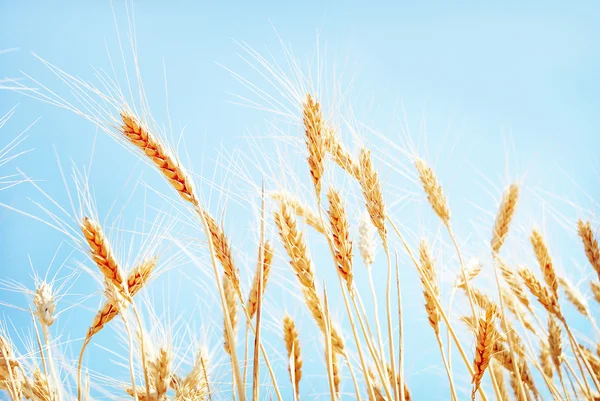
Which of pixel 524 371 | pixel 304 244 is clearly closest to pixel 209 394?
pixel 304 244

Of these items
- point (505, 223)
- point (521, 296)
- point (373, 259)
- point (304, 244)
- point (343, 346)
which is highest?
point (505, 223)

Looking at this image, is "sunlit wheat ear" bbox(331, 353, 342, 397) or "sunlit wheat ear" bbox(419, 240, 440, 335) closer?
"sunlit wheat ear" bbox(419, 240, 440, 335)

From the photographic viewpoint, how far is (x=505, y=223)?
9.00ft

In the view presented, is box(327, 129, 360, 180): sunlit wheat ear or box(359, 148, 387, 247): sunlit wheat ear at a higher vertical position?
box(327, 129, 360, 180): sunlit wheat ear

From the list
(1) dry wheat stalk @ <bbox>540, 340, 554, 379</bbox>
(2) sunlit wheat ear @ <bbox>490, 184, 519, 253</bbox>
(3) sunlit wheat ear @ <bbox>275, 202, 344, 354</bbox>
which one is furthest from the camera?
(1) dry wheat stalk @ <bbox>540, 340, 554, 379</bbox>

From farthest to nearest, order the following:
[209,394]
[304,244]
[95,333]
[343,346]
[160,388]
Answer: [343,346], [209,394], [95,333], [304,244], [160,388]

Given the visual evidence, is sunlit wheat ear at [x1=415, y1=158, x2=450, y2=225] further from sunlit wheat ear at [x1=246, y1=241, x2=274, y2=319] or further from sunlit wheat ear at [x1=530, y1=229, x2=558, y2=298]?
sunlit wheat ear at [x1=246, y1=241, x2=274, y2=319]

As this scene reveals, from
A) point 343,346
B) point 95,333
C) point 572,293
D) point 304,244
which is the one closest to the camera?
point 304,244

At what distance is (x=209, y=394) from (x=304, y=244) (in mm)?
802

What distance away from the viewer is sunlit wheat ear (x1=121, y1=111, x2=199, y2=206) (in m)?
1.48

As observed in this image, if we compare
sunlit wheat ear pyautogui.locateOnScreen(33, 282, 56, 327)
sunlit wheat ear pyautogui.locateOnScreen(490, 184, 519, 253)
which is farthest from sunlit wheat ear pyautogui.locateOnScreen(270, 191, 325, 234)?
sunlit wheat ear pyautogui.locateOnScreen(490, 184, 519, 253)

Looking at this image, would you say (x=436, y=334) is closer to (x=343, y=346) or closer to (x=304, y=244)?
(x=343, y=346)

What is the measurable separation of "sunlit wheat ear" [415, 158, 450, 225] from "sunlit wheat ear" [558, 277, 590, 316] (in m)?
1.31

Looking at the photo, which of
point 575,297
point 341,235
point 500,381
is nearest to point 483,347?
point 341,235
